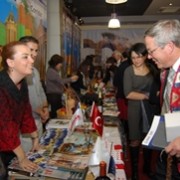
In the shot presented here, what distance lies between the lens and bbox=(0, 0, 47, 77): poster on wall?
293cm

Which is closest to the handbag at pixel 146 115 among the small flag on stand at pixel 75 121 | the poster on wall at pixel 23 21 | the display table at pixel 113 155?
the display table at pixel 113 155

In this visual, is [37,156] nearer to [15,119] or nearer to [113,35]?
[15,119]

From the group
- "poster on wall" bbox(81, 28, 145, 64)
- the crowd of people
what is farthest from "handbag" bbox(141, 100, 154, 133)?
"poster on wall" bbox(81, 28, 145, 64)

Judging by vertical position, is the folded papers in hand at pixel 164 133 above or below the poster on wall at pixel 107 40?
below

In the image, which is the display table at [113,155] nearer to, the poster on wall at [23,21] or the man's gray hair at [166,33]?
the man's gray hair at [166,33]

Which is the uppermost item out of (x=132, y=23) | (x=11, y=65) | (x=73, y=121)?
(x=132, y=23)

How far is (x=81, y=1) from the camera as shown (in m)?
7.29

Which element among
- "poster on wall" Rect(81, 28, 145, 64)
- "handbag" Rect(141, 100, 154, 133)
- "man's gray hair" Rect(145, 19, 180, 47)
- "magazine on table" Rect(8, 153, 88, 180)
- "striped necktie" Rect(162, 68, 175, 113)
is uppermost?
"poster on wall" Rect(81, 28, 145, 64)

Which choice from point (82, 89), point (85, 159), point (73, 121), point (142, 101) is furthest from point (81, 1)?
point (85, 159)

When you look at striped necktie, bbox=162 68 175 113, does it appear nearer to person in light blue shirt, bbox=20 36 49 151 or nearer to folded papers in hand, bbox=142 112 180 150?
folded papers in hand, bbox=142 112 180 150

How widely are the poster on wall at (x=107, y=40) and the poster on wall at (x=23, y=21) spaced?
5.06m

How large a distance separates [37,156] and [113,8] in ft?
23.5

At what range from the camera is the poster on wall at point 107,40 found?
9.91 meters

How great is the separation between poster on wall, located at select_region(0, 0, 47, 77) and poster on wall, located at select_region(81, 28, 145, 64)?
5.06 m
